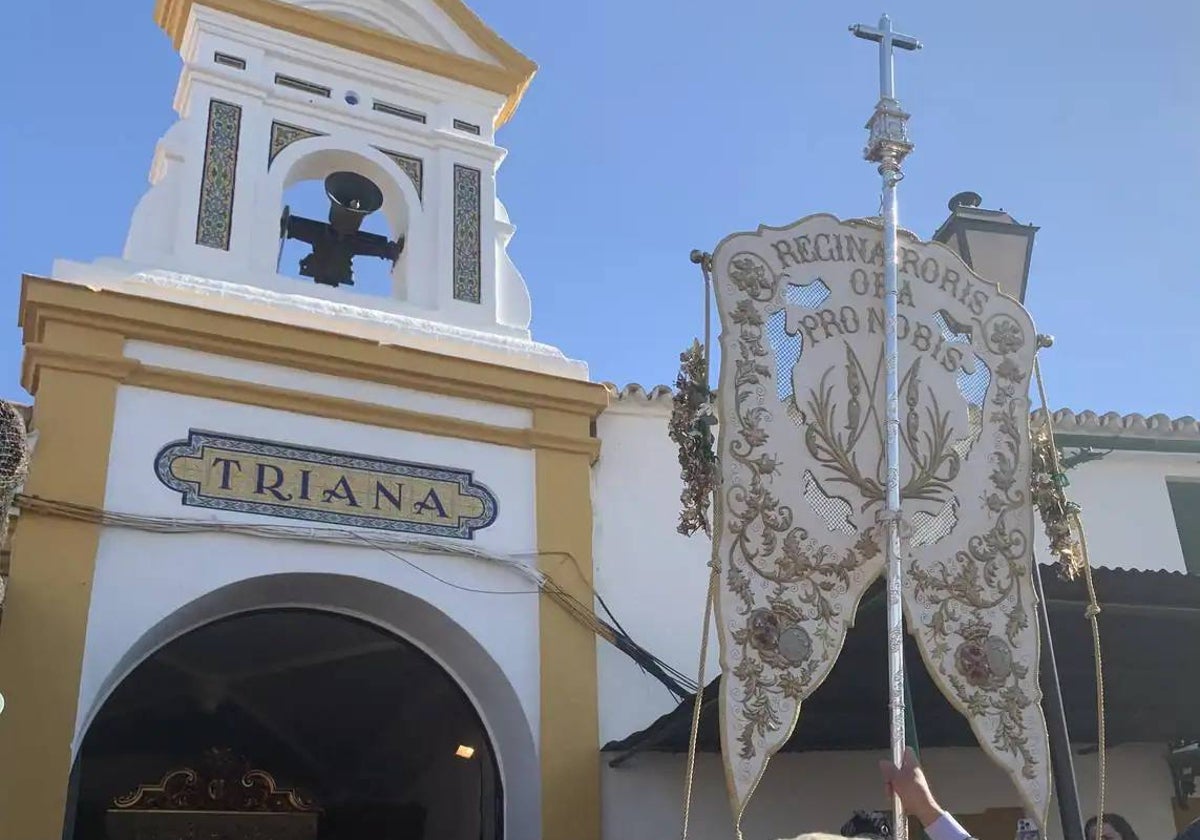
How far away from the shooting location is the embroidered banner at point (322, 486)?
5.61 meters

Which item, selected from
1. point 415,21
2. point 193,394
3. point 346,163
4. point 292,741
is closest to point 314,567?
point 193,394

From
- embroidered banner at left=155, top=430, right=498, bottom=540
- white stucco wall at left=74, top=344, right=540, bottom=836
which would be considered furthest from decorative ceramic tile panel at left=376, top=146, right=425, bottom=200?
embroidered banner at left=155, top=430, right=498, bottom=540

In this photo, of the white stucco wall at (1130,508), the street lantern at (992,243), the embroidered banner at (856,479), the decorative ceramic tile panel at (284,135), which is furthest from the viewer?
the white stucco wall at (1130,508)

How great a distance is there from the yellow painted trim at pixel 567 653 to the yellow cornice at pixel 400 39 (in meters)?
2.15

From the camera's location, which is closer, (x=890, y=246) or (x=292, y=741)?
(x=890, y=246)

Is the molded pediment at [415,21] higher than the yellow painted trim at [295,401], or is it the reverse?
the molded pediment at [415,21]

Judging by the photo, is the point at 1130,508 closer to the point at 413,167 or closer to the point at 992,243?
the point at 992,243

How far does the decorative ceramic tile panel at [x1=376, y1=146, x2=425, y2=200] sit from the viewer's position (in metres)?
6.96

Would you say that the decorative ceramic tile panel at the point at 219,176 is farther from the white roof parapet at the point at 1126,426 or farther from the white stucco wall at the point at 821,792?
the white roof parapet at the point at 1126,426

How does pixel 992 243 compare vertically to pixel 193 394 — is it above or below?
above

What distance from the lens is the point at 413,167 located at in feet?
23.0

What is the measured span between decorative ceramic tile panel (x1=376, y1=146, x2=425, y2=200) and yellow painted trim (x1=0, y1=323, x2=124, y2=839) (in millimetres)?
1997

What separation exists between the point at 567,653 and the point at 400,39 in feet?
11.7

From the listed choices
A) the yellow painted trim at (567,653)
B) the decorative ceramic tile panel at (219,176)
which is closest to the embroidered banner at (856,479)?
the yellow painted trim at (567,653)
